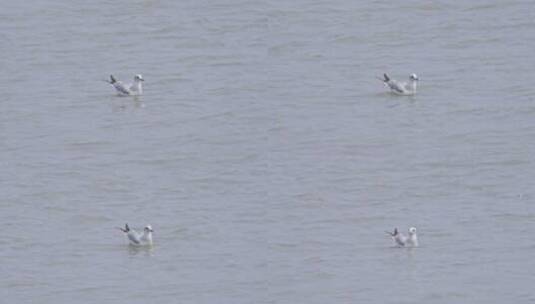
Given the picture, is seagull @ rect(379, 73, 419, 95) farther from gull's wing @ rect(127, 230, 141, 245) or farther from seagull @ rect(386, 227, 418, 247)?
gull's wing @ rect(127, 230, 141, 245)

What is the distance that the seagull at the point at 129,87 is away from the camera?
3266 cm

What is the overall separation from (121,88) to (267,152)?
474 centimetres

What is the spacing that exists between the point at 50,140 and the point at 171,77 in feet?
13.3

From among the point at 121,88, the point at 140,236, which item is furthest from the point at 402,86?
the point at 140,236

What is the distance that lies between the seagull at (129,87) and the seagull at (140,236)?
7.92 metres

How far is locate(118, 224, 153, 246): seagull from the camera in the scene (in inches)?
965

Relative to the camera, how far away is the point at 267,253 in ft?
78.5

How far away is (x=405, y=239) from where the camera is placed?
78.7ft

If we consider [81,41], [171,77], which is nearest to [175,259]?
[171,77]

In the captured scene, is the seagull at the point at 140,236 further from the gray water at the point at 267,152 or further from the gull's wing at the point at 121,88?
the gull's wing at the point at 121,88

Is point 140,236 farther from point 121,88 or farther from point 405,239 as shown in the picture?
point 121,88

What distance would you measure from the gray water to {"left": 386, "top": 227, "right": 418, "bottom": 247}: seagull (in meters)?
0.13

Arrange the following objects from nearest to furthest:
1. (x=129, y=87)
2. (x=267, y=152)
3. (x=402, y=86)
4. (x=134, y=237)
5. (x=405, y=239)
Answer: (x=405, y=239), (x=134, y=237), (x=267, y=152), (x=402, y=86), (x=129, y=87)

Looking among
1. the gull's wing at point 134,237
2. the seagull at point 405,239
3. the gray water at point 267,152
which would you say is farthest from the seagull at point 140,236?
the seagull at point 405,239
